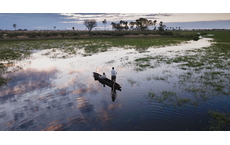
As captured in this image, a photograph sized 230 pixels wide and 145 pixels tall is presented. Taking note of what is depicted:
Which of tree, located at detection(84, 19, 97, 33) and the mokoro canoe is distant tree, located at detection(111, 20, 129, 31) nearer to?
tree, located at detection(84, 19, 97, 33)

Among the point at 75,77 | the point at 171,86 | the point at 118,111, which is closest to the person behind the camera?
the point at 118,111

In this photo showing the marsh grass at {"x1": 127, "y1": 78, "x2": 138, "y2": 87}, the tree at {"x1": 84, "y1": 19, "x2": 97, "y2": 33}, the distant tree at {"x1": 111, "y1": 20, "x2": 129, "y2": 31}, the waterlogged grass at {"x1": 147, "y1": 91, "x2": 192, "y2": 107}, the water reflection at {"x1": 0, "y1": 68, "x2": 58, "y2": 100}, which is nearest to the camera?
the waterlogged grass at {"x1": 147, "y1": 91, "x2": 192, "y2": 107}

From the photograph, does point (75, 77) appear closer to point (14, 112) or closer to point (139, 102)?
point (14, 112)

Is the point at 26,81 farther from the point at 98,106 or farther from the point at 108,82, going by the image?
the point at 98,106

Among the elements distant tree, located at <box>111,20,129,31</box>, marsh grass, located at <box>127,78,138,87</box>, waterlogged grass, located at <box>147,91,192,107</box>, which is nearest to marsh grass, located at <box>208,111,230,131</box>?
waterlogged grass, located at <box>147,91,192,107</box>

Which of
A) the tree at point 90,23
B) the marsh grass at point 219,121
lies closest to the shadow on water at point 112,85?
the marsh grass at point 219,121

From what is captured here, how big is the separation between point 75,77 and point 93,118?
8826mm

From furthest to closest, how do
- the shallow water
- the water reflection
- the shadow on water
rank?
1. the water reflection
2. the shadow on water
3. the shallow water

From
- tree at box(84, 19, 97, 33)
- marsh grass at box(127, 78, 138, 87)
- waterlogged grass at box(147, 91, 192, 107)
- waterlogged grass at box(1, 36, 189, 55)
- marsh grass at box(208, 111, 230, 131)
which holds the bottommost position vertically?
marsh grass at box(208, 111, 230, 131)

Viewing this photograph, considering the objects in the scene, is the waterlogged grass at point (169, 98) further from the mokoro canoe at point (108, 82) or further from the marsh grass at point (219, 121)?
the mokoro canoe at point (108, 82)

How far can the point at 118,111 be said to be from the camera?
935 centimetres

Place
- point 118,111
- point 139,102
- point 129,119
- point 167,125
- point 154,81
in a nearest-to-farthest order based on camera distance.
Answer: point 167,125, point 129,119, point 118,111, point 139,102, point 154,81

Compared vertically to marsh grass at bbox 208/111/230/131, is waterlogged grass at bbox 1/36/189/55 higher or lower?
higher

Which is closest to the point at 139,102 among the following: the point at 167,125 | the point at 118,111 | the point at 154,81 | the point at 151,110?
the point at 151,110
